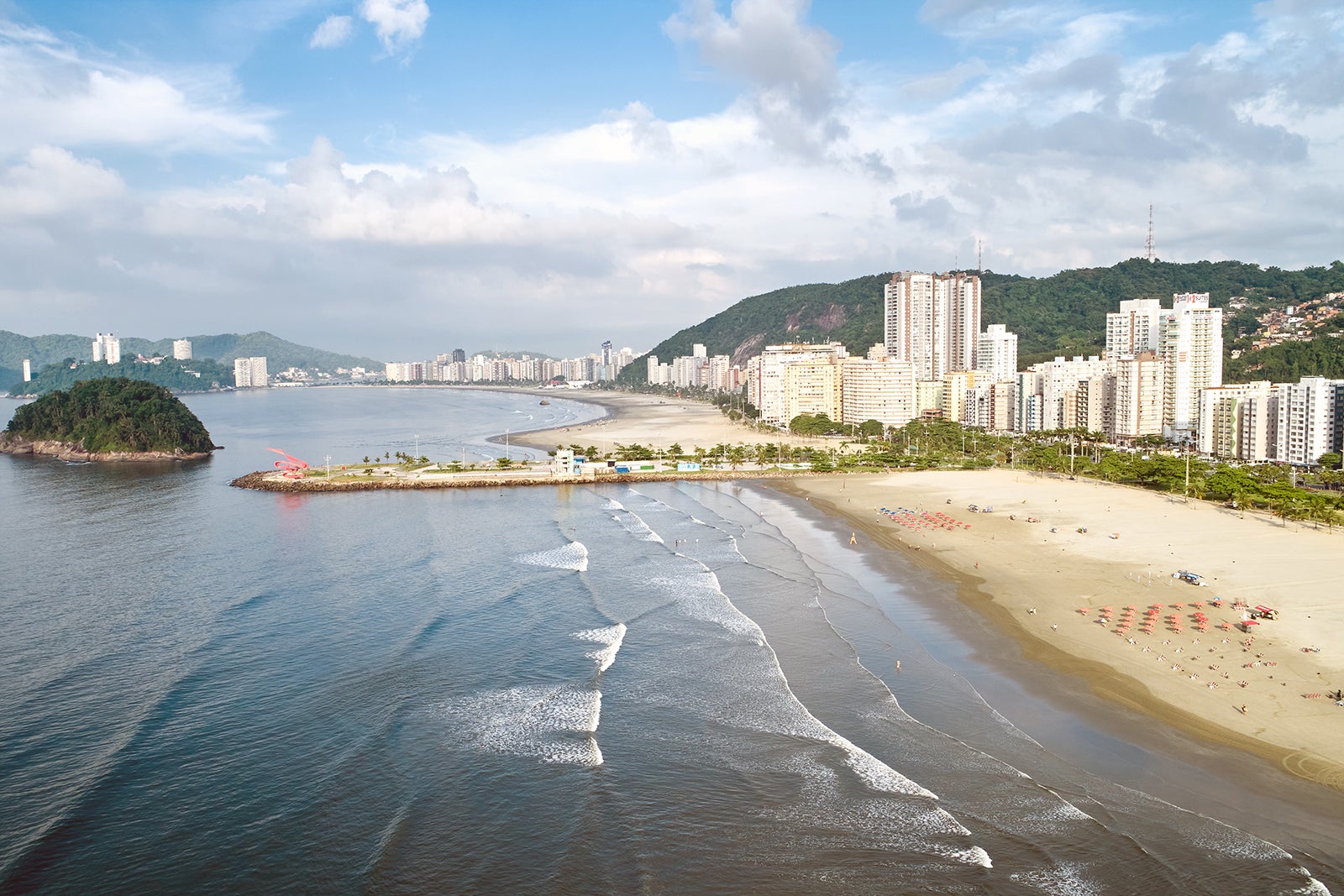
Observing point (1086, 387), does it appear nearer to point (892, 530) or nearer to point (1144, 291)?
point (892, 530)

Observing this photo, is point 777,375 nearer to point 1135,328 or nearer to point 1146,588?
point 1135,328

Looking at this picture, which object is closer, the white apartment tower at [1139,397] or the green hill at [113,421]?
the white apartment tower at [1139,397]

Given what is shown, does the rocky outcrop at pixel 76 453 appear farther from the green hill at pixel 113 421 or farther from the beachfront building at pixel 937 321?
the beachfront building at pixel 937 321

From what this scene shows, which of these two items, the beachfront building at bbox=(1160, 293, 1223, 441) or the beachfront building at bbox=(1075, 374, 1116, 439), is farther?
the beachfront building at bbox=(1075, 374, 1116, 439)

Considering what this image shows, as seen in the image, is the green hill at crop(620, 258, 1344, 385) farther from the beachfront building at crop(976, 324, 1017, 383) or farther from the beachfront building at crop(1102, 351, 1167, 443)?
the beachfront building at crop(1102, 351, 1167, 443)

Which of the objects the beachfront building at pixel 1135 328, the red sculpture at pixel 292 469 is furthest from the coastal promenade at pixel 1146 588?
the beachfront building at pixel 1135 328

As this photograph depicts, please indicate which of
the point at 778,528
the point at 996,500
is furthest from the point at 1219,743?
the point at 996,500

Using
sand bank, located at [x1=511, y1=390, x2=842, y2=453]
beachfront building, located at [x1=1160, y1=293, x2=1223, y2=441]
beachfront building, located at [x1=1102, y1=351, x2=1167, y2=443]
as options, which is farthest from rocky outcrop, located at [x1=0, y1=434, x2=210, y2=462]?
beachfront building, located at [x1=1160, y1=293, x2=1223, y2=441]
